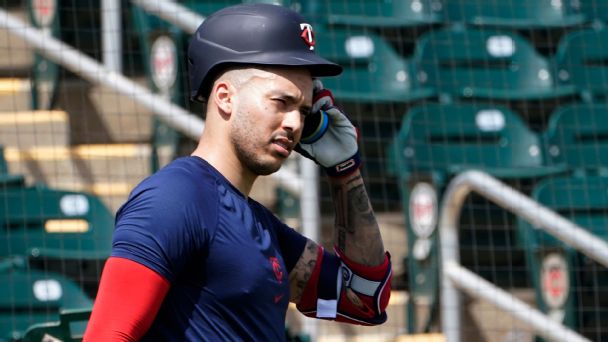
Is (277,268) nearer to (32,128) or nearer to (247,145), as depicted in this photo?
(247,145)

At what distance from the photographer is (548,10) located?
20.3ft

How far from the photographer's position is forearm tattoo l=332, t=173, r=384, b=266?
2.10 meters

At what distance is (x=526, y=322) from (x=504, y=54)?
1.68 meters

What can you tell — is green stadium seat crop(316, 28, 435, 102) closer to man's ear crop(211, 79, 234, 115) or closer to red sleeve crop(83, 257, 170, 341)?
man's ear crop(211, 79, 234, 115)

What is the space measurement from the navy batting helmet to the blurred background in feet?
7.81

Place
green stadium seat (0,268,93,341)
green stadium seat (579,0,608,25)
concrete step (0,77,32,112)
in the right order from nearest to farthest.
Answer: green stadium seat (0,268,93,341), concrete step (0,77,32,112), green stadium seat (579,0,608,25)

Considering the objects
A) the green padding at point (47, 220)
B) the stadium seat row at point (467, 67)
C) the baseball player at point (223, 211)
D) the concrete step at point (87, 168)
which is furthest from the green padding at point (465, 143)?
the baseball player at point (223, 211)

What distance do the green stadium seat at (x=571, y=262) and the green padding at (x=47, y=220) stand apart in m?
1.61

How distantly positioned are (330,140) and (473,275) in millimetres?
2541

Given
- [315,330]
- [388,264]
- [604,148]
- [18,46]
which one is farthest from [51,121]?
[388,264]

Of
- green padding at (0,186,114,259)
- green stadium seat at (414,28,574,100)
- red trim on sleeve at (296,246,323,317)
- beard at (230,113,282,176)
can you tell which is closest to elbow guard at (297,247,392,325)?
red trim on sleeve at (296,246,323,317)

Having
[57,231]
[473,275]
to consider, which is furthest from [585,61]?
[57,231]

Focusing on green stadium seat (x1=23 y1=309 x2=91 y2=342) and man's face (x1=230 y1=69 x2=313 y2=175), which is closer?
man's face (x1=230 y1=69 x2=313 y2=175)

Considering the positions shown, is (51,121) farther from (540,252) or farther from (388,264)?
(388,264)
